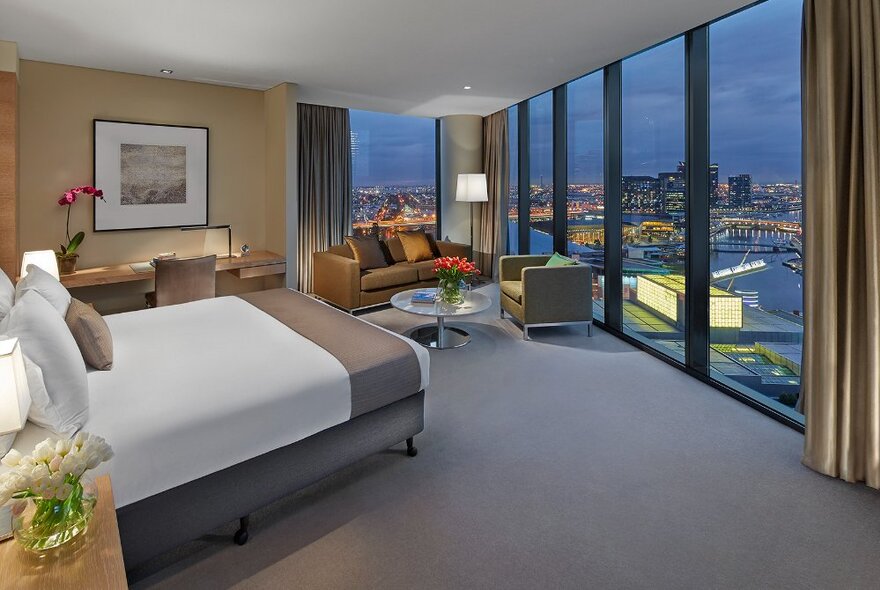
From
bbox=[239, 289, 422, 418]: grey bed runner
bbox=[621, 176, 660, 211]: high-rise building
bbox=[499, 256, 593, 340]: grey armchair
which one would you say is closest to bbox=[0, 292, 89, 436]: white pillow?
bbox=[239, 289, 422, 418]: grey bed runner

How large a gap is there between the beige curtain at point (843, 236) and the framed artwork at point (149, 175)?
5.19 meters

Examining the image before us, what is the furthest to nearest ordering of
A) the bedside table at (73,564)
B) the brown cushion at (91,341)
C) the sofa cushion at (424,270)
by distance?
the sofa cushion at (424,270) < the brown cushion at (91,341) < the bedside table at (73,564)

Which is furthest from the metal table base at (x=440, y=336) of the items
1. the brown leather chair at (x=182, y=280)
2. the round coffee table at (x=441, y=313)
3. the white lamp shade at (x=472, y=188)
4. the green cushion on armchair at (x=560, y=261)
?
the white lamp shade at (x=472, y=188)

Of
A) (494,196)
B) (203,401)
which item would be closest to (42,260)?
(203,401)

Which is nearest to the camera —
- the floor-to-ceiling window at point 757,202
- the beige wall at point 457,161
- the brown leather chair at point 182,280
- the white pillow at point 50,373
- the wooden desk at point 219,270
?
the white pillow at point 50,373

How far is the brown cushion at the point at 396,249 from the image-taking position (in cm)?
639

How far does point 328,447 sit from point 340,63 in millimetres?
3594

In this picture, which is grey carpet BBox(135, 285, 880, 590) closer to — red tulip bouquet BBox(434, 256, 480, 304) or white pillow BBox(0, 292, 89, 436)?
white pillow BBox(0, 292, 89, 436)

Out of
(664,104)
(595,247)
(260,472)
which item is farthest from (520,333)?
(260,472)

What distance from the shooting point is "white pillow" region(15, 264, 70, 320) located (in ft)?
7.80

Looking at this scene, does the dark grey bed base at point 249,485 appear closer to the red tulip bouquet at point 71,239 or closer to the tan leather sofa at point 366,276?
the tan leather sofa at point 366,276

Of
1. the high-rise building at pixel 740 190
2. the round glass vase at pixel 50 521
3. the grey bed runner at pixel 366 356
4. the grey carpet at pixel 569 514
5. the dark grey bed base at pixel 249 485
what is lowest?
the grey carpet at pixel 569 514

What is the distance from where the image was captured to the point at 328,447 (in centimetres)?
220

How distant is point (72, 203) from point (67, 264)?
628mm
